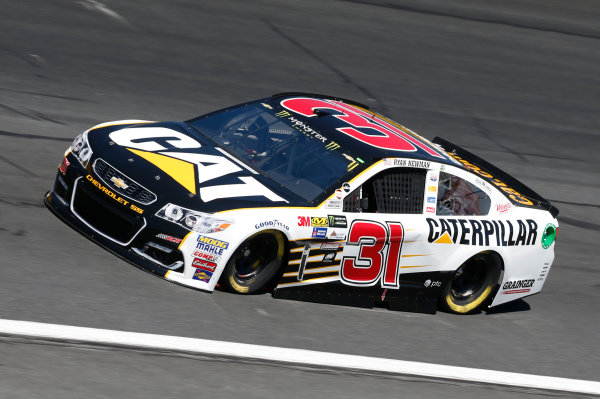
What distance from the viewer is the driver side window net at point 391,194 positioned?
7285 millimetres

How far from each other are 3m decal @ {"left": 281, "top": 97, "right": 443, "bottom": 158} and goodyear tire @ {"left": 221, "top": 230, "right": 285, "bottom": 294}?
1.30 meters

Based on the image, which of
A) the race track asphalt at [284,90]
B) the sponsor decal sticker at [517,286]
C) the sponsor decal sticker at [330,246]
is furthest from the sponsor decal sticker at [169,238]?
the sponsor decal sticker at [517,286]

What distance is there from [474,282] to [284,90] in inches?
231

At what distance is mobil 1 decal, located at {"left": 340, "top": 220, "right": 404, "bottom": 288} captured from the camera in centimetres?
720

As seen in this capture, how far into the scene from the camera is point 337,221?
279 inches

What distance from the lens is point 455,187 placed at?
7910mm

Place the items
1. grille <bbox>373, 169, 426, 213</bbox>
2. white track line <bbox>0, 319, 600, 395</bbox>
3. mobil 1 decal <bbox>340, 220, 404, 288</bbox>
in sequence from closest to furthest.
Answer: white track line <bbox>0, 319, 600, 395</bbox> < mobil 1 decal <bbox>340, 220, 404, 288</bbox> < grille <bbox>373, 169, 426, 213</bbox>

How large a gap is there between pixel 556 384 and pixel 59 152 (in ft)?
18.7

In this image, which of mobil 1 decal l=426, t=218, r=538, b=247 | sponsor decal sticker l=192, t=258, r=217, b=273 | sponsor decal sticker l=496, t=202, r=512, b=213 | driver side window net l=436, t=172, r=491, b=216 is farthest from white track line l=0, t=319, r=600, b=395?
sponsor decal sticker l=496, t=202, r=512, b=213

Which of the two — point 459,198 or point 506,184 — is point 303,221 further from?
point 506,184

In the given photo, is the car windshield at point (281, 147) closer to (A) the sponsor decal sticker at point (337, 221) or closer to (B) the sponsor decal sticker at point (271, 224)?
(A) the sponsor decal sticker at point (337, 221)

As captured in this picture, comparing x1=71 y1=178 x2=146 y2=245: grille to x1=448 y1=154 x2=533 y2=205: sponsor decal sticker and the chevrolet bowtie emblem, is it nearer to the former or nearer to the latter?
the chevrolet bowtie emblem

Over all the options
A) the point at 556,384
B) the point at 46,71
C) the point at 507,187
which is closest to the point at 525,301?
the point at 507,187

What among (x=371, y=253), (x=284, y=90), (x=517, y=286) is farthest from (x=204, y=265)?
(x=284, y=90)
